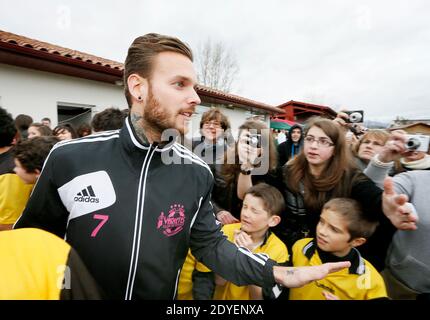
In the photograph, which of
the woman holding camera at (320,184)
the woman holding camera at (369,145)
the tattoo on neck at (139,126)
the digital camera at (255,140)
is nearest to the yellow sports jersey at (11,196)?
the tattoo on neck at (139,126)

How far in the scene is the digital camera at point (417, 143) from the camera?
1867 millimetres

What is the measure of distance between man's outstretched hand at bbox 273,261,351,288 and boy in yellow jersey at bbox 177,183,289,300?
0.46 m

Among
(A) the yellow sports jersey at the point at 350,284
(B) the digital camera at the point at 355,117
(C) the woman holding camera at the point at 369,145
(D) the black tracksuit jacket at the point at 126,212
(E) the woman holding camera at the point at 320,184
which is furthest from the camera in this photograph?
(B) the digital camera at the point at 355,117

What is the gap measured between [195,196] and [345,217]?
1129 mm

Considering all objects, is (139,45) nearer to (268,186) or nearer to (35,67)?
(268,186)

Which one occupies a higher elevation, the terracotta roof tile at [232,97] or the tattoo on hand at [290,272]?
the terracotta roof tile at [232,97]

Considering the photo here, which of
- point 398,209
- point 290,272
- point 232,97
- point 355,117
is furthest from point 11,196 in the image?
point 232,97

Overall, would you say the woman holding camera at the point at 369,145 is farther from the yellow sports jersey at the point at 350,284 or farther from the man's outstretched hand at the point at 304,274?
the man's outstretched hand at the point at 304,274

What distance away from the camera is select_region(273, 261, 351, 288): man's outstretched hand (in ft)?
4.07

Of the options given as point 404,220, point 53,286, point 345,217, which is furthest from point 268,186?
point 53,286

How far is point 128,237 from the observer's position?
3.85 ft

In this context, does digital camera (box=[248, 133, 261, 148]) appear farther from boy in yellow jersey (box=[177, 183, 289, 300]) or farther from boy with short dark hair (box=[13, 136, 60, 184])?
boy with short dark hair (box=[13, 136, 60, 184])

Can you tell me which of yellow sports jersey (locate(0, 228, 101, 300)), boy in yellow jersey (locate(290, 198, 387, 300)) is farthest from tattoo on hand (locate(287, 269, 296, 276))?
yellow sports jersey (locate(0, 228, 101, 300))

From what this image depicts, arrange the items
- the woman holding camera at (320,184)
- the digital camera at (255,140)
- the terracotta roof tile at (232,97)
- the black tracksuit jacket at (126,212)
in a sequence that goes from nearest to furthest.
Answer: the black tracksuit jacket at (126,212) → the woman holding camera at (320,184) → the digital camera at (255,140) → the terracotta roof tile at (232,97)
